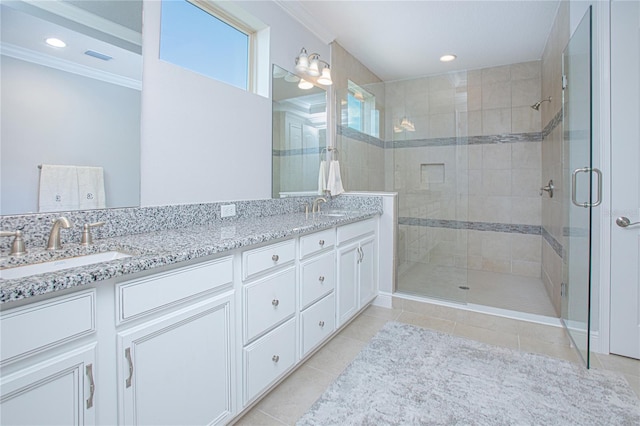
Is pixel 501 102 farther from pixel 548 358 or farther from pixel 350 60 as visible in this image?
pixel 548 358

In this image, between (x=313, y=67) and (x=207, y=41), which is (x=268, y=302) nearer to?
(x=207, y=41)

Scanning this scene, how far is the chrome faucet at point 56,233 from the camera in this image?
1200mm

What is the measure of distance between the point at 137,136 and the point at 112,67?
311 millimetres

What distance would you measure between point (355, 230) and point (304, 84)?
4.45 ft

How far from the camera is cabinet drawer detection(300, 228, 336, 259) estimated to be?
1.86m

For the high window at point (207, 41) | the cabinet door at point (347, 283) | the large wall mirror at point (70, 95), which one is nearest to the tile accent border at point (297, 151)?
the high window at point (207, 41)

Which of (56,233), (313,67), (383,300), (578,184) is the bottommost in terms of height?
(383,300)

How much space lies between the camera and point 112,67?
1.47 meters

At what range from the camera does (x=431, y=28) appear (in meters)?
2.97

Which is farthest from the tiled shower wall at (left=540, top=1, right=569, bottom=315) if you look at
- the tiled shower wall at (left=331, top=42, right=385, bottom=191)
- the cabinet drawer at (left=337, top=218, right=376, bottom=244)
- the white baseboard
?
the tiled shower wall at (left=331, top=42, right=385, bottom=191)

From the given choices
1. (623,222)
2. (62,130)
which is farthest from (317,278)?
(623,222)

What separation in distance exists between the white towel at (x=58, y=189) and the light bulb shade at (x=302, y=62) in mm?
1870

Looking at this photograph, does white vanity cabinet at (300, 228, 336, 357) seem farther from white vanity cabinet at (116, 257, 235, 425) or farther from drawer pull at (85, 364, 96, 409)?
drawer pull at (85, 364, 96, 409)

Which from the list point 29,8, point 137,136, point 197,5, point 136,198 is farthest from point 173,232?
point 197,5
